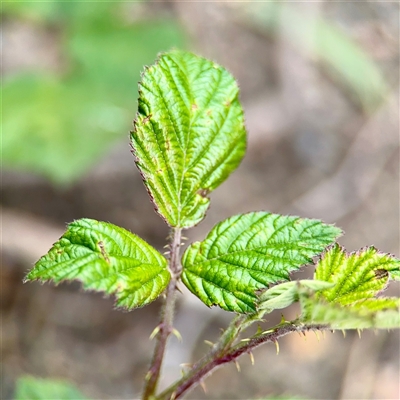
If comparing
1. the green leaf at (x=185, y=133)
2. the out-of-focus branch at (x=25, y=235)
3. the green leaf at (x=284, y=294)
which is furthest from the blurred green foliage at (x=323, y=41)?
the green leaf at (x=284, y=294)

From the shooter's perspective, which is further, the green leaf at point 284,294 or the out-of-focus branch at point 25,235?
the out-of-focus branch at point 25,235

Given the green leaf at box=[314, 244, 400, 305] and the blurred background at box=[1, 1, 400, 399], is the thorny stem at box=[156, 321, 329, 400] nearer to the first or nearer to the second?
the green leaf at box=[314, 244, 400, 305]

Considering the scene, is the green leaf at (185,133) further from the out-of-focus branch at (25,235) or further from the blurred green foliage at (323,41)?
the blurred green foliage at (323,41)

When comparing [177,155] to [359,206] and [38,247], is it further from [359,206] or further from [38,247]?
[359,206]

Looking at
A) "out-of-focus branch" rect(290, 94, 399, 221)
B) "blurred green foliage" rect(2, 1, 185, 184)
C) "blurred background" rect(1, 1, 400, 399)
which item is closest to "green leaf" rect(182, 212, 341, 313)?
"blurred background" rect(1, 1, 400, 399)

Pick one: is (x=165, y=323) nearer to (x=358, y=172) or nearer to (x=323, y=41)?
(x=358, y=172)

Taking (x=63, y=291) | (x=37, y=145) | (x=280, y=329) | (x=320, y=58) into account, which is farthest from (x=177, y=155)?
(x=320, y=58)

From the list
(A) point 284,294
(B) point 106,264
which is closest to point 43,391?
(B) point 106,264
